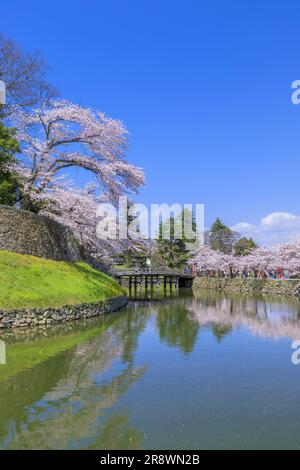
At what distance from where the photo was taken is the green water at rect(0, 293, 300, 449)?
6.05 meters

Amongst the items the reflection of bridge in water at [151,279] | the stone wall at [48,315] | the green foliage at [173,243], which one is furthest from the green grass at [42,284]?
the green foliage at [173,243]

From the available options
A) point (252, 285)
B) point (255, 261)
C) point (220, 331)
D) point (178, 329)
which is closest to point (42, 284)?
point (178, 329)

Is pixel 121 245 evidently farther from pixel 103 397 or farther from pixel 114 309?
pixel 103 397

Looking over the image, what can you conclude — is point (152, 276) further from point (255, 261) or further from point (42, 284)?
point (42, 284)

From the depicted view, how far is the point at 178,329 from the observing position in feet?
55.6

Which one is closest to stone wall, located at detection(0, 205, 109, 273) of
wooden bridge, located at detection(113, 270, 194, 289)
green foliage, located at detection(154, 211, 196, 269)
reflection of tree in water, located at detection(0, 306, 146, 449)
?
reflection of tree in water, located at detection(0, 306, 146, 449)

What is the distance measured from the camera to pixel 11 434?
236 inches

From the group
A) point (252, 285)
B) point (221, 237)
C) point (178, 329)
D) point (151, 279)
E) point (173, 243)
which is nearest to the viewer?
point (178, 329)

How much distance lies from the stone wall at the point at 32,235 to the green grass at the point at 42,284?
0.56 m

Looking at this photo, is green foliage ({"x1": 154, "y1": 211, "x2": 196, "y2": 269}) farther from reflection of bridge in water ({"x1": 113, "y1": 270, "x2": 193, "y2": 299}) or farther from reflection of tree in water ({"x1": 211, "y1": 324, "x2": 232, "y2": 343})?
reflection of tree in water ({"x1": 211, "y1": 324, "x2": 232, "y2": 343})

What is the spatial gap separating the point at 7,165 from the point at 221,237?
46.5 m

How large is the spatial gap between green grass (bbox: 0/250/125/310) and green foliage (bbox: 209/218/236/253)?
1660 inches

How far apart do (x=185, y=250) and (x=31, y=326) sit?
4548 centimetres

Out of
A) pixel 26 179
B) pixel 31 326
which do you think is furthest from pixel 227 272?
pixel 31 326
